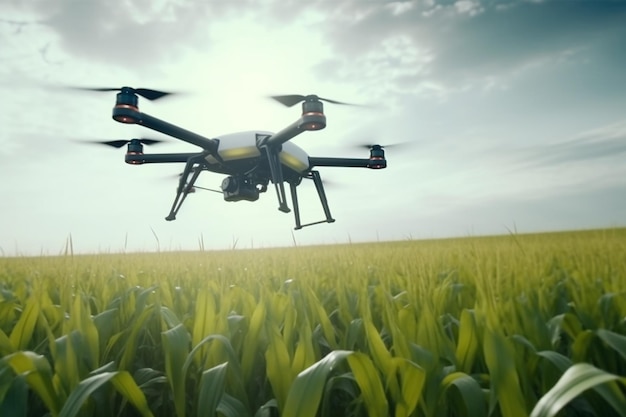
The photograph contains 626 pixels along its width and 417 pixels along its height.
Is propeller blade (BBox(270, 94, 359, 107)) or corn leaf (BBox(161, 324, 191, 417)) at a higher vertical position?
propeller blade (BBox(270, 94, 359, 107))

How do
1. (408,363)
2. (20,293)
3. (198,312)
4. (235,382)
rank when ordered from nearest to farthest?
(408,363), (235,382), (198,312), (20,293)

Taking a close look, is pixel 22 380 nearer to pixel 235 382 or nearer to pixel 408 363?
pixel 235 382

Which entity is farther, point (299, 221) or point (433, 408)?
point (299, 221)

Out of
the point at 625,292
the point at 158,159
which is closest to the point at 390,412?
the point at 625,292

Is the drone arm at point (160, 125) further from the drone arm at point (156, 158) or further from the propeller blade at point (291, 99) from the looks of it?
the propeller blade at point (291, 99)

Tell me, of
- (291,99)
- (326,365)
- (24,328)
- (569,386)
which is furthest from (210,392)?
(291,99)

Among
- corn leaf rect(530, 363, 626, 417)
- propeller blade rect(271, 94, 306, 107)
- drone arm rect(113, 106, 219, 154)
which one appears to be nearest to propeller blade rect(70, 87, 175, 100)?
drone arm rect(113, 106, 219, 154)

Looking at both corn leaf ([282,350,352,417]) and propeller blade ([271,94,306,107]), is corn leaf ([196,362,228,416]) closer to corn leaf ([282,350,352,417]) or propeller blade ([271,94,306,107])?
corn leaf ([282,350,352,417])

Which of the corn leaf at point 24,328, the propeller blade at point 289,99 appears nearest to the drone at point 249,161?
the propeller blade at point 289,99
